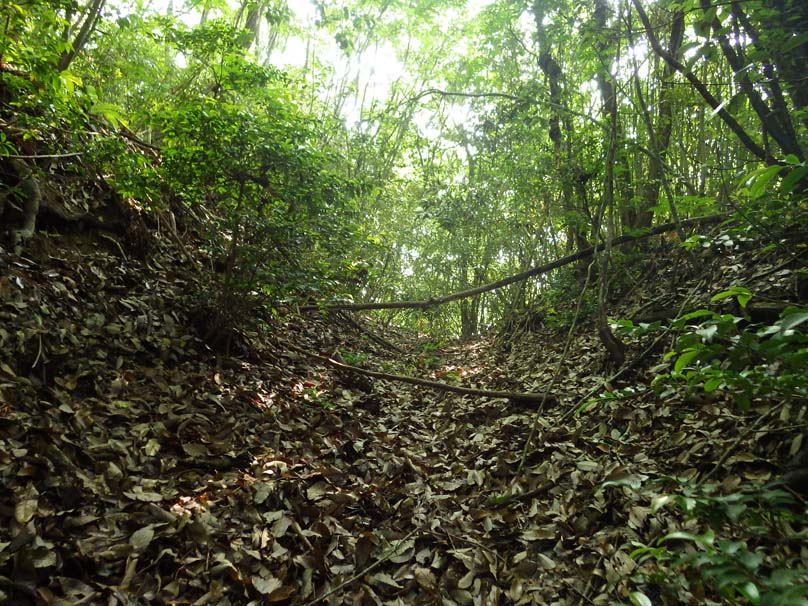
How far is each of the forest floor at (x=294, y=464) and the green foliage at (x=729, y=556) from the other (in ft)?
0.19

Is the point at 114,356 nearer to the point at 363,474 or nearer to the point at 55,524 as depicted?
the point at 55,524

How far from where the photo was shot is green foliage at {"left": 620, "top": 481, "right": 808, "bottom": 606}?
1007 millimetres

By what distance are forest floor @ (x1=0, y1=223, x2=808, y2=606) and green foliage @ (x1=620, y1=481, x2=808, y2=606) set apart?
0.19 ft

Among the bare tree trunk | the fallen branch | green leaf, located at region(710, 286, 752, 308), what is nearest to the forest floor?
the fallen branch

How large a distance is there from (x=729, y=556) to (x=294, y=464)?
7.86ft

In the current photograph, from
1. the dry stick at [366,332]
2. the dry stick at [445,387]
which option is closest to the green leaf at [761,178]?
the dry stick at [445,387]

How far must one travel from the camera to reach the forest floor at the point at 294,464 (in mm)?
1970

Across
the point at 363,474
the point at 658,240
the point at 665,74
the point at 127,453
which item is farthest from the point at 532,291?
the point at 127,453

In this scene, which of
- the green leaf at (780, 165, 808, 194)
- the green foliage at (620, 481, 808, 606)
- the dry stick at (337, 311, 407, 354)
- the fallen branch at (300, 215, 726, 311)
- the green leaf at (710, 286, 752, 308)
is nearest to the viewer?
the green foliage at (620, 481, 808, 606)

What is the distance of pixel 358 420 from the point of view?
12.8 ft

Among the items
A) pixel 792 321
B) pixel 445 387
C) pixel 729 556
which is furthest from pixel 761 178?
pixel 445 387

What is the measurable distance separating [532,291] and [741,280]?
3413mm

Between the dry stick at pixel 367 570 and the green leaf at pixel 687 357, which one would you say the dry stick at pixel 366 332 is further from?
the green leaf at pixel 687 357

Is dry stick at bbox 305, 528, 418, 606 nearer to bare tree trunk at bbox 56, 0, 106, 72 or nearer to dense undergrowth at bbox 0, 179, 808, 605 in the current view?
dense undergrowth at bbox 0, 179, 808, 605
